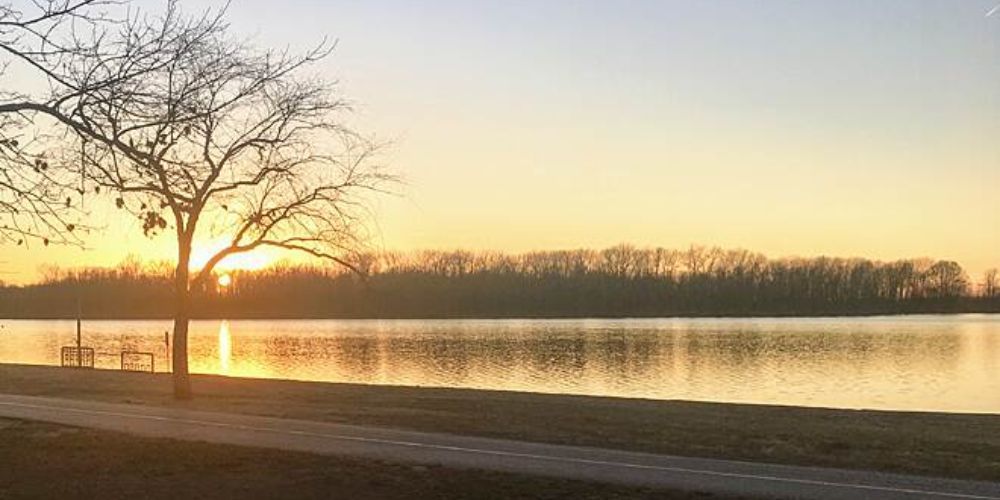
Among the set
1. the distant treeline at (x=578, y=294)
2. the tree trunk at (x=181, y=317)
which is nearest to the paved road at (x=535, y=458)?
the tree trunk at (x=181, y=317)

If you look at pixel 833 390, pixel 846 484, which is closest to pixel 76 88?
pixel 846 484

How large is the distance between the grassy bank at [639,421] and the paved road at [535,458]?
1.24 meters

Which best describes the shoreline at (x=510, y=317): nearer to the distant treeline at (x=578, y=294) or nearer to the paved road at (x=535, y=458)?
the distant treeline at (x=578, y=294)

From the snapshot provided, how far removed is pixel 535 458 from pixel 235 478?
3630 mm

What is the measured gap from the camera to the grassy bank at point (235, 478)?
9.70 metres

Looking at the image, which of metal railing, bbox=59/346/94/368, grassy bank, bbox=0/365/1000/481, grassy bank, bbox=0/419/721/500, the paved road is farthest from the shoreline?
grassy bank, bbox=0/419/721/500

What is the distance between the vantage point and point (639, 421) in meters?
18.6

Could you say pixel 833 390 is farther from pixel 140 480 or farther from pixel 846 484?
pixel 140 480

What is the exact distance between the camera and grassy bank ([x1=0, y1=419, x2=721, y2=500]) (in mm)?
9695

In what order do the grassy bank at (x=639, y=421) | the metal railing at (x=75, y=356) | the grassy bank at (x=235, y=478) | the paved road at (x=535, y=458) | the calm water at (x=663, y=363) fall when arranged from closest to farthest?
the grassy bank at (x=235, y=478), the paved road at (x=535, y=458), the grassy bank at (x=639, y=421), the calm water at (x=663, y=363), the metal railing at (x=75, y=356)

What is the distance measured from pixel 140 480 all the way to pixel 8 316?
141 m

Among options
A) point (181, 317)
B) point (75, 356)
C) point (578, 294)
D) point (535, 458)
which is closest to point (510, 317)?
point (578, 294)

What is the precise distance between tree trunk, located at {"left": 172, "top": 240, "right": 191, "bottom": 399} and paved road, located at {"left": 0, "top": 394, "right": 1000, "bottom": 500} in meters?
3.98

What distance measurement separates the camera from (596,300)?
13975 centimetres
